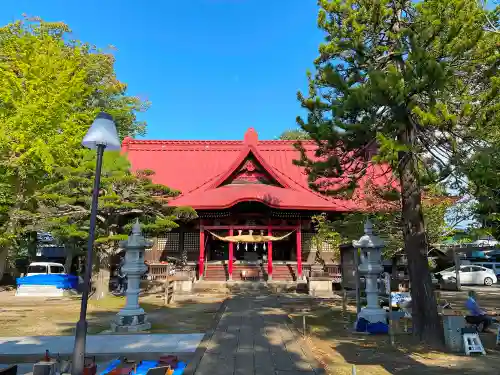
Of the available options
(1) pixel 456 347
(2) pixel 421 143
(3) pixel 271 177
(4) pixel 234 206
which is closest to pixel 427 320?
(1) pixel 456 347

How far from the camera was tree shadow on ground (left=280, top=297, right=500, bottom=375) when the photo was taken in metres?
5.76

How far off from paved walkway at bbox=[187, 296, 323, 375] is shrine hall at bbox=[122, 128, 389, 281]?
790 cm

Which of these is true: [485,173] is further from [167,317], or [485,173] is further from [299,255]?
[299,255]

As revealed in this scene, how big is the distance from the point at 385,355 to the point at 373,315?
2194 millimetres

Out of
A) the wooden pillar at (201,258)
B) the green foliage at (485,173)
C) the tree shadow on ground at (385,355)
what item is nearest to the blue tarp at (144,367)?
A: the tree shadow on ground at (385,355)

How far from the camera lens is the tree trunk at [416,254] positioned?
24.4ft

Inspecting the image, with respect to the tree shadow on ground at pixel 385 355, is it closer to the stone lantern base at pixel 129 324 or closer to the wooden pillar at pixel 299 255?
the stone lantern base at pixel 129 324

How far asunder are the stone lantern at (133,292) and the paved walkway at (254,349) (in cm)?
209

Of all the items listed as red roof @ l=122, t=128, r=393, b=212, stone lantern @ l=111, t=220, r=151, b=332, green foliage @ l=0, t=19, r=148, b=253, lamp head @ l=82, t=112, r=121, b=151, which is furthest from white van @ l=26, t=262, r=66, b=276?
lamp head @ l=82, t=112, r=121, b=151

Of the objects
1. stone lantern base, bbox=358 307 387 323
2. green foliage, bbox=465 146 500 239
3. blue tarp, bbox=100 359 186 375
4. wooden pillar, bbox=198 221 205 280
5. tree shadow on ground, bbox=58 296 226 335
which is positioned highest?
green foliage, bbox=465 146 500 239

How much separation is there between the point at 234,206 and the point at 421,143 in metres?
11.1

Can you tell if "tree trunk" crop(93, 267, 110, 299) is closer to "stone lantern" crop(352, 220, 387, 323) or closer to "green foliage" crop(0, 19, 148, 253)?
"green foliage" crop(0, 19, 148, 253)

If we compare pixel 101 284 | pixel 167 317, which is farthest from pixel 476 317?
pixel 101 284

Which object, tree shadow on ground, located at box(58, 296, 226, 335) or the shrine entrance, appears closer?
tree shadow on ground, located at box(58, 296, 226, 335)
